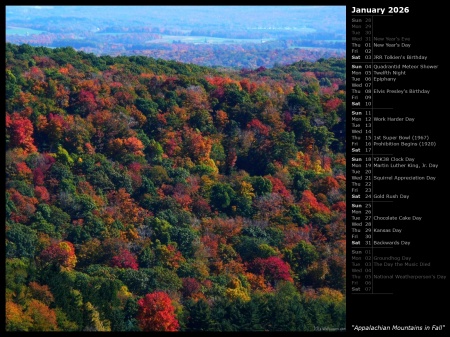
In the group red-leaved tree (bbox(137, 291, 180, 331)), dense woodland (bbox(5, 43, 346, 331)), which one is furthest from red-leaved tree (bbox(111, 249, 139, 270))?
red-leaved tree (bbox(137, 291, 180, 331))

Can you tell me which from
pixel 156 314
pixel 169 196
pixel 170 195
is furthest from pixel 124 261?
pixel 170 195

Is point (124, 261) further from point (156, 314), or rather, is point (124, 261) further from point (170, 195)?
point (170, 195)

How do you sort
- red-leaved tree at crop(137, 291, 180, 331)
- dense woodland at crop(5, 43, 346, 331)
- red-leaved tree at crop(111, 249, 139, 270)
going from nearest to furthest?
1. red-leaved tree at crop(137, 291, 180, 331)
2. dense woodland at crop(5, 43, 346, 331)
3. red-leaved tree at crop(111, 249, 139, 270)

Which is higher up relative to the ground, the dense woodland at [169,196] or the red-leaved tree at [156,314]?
the dense woodland at [169,196]

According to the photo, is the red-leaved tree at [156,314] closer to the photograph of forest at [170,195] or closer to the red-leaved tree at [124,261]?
the photograph of forest at [170,195]

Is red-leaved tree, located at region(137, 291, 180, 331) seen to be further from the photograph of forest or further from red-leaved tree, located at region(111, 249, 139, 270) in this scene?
red-leaved tree, located at region(111, 249, 139, 270)

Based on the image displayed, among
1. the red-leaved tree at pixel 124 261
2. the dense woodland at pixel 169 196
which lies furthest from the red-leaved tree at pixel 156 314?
the red-leaved tree at pixel 124 261
